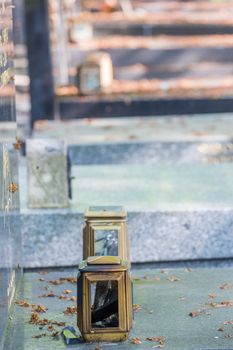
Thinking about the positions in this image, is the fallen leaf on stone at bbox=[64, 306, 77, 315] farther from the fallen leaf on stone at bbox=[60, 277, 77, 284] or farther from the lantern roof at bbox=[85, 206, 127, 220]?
the fallen leaf on stone at bbox=[60, 277, 77, 284]

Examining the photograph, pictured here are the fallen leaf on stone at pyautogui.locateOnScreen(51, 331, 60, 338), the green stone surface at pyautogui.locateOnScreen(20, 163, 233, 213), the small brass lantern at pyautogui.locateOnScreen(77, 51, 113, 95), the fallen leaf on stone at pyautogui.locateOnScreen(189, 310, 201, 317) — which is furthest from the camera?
the small brass lantern at pyautogui.locateOnScreen(77, 51, 113, 95)

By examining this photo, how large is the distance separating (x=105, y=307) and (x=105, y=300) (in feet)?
0.15

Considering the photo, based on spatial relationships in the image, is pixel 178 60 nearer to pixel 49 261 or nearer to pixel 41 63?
pixel 41 63

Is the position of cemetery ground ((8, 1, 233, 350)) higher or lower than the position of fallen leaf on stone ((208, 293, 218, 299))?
higher

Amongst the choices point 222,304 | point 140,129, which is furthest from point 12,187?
point 140,129

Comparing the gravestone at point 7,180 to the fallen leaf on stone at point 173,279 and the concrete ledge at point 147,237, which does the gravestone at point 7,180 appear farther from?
the fallen leaf on stone at point 173,279

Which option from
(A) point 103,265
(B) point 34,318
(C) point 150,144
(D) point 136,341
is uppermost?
(C) point 150,144

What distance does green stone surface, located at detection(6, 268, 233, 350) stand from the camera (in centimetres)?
743

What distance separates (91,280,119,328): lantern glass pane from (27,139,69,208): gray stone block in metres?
2.67

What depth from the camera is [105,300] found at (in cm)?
737

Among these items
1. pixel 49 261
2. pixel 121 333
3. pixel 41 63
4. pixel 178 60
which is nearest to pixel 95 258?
pixel 121 333

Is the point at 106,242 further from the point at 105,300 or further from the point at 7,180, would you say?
the point at 105,300

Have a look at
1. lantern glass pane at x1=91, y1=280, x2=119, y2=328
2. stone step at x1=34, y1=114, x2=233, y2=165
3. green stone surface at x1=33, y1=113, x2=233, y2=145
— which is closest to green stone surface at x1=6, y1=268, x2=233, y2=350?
lantern glass pane at x1=91, y1=280, x2=119, y2=328

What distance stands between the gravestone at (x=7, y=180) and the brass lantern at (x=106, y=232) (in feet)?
1.55
